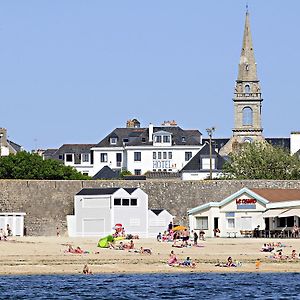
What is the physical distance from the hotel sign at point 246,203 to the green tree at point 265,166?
19339 mm

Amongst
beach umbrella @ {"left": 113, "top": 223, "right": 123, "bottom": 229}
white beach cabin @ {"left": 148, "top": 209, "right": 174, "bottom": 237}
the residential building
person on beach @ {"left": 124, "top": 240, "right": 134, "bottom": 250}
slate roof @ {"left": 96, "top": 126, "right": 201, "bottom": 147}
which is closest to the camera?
person on beach @ {"left": 124, "top": 240, "right": 134, "bottom": 250}

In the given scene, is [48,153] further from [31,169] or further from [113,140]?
[31,169]

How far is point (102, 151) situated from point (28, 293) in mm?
87241

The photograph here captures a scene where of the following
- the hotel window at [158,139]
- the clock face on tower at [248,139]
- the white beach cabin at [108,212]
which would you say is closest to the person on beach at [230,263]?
the white beach cabin at [108,212]

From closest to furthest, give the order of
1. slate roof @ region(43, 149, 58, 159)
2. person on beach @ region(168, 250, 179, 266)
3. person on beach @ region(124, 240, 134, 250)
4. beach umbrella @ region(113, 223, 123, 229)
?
person on beach @ region(168, 250, 179, 266)
person on beach @ region(124, 240, 134, 250)
beach umbrella @ region(113, 223, 123, 229)
slate roof @ region(43, 149, 58, 159)

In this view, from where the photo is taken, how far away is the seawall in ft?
263

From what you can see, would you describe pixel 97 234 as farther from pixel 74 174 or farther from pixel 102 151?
pixel 102 151

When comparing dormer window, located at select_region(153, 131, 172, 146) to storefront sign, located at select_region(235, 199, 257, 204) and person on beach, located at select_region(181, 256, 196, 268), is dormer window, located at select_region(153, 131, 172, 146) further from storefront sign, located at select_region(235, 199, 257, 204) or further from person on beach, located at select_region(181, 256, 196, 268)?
person on beach, located at select_region(181, 256, 196, 268)

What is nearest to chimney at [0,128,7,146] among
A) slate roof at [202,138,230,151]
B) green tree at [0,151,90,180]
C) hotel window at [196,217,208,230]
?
slate roof at [202,138,230,151]

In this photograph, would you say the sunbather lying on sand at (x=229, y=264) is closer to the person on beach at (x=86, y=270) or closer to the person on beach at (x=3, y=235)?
the person on beach at (x=86, y=270)

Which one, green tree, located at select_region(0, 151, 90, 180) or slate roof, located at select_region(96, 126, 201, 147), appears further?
slate roof, located at select_region(96, 126, 201, 147)

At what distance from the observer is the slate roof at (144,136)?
135000 mm

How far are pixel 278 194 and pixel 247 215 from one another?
9.89ft

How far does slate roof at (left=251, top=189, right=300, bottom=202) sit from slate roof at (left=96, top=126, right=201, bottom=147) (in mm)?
53095
